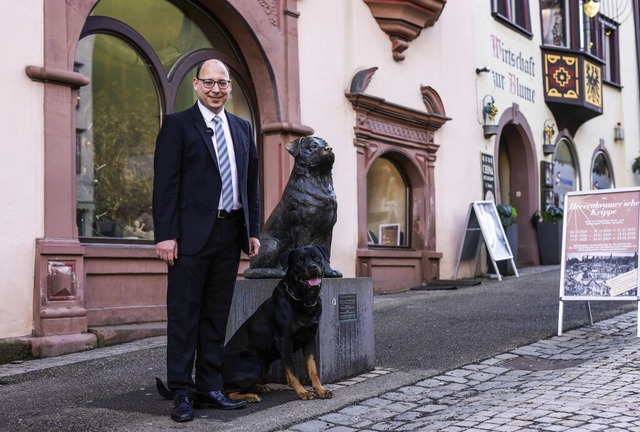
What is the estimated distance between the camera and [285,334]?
216 inches

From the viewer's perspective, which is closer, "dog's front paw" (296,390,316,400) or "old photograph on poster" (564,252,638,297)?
"dog's front paw" (296,390,316,400)

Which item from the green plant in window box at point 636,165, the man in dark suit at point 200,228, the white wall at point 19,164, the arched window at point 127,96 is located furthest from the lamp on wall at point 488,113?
the man in dark suit at point 200,228

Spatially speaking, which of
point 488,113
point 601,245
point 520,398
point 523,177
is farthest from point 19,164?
point 523,177

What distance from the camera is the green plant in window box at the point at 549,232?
17.5 m

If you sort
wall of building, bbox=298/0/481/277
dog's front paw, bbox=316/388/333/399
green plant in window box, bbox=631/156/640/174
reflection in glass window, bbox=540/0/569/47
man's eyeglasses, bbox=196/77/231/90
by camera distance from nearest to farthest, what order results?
man's eyeglasses, bbox=196/77/231/90 → dog's front paw, bbox=316/388/333/399 → wall of building, bbox=298/0/481/277 → reflection in glass window, bbox=540/0/569/47 → green plant in window box, bbox=631/156/640/174

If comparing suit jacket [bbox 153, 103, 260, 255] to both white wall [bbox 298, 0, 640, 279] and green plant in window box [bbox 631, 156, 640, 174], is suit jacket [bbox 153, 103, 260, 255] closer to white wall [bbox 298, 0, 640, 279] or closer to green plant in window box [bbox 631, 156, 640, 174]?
white wall [bbox 298, 0, 640, 279]

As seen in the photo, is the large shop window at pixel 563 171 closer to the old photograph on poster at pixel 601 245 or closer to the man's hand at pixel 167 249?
the old photograph on poster at pixel 601 245

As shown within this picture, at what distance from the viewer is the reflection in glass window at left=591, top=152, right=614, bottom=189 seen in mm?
21359

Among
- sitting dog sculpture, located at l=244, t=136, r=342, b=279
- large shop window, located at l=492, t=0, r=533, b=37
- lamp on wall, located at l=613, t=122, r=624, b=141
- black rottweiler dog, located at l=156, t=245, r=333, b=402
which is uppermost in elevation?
large shop window, located at l=492, t=0, r=533, b=37

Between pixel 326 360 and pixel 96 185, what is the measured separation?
4.50 metres

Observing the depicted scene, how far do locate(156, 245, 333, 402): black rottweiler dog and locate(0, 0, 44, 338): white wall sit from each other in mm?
3127

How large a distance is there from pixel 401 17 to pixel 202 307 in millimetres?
9020

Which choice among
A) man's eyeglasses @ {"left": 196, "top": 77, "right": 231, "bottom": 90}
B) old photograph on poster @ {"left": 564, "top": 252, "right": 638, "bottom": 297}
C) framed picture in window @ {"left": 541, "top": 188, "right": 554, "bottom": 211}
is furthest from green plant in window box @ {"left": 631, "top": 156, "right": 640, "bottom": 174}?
man's eyeglasses @ {"left": 196, "top": 77, "right": 231, "bottom": 90}

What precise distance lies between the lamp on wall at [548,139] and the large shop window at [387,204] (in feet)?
17.3
